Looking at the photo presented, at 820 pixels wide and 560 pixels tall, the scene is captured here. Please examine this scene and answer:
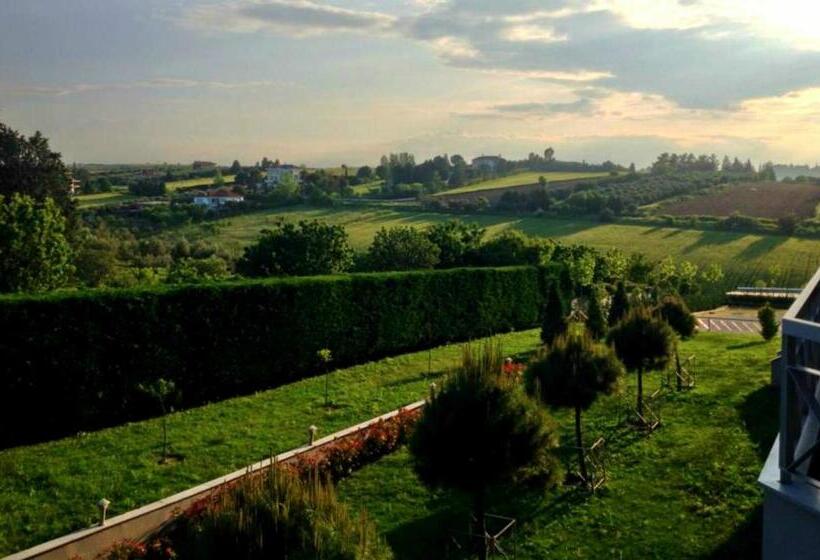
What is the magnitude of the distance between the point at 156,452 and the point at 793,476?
10969 millimetres

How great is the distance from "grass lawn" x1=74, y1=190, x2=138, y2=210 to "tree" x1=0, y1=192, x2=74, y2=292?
47.4 meters

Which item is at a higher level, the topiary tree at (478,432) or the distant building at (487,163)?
the distant building at (487,163)

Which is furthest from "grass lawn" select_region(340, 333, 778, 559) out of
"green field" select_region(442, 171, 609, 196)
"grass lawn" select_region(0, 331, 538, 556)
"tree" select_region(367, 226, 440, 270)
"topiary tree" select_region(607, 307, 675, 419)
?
"green field" select_region(442, 171, 609, 196)

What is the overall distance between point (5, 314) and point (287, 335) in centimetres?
785

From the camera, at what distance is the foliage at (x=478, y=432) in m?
9.45

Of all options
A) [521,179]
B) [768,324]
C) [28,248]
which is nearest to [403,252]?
[28,248]

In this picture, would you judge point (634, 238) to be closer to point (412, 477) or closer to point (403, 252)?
point (403, 252)

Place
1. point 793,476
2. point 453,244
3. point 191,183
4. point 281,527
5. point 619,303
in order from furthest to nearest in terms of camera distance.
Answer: point 191,183, point 453,244, point 619,303, point 793,476, point 281,527

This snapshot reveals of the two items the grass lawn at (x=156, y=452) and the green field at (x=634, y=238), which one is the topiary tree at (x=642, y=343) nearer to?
the grass lawn at (x=156, y=452)

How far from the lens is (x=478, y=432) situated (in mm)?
9430

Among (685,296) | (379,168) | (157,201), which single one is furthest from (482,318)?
(379,168)

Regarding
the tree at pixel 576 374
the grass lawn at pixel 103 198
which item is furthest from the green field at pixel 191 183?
the tree at pixel 576 374

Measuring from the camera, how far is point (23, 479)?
39.1ft

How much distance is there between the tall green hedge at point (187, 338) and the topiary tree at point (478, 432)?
9158mm
